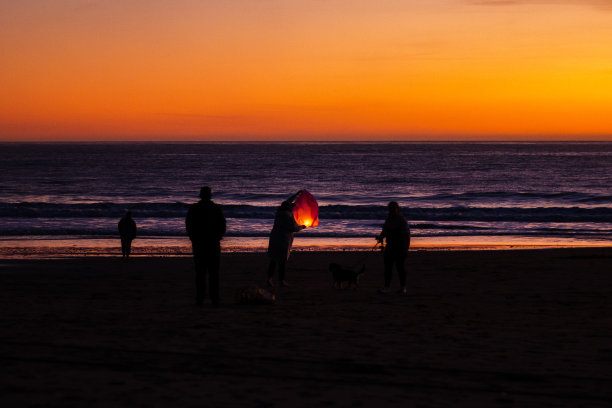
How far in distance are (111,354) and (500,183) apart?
198ft

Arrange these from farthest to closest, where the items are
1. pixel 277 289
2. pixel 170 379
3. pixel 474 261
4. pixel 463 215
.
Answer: pixel 463 215
pixel 474 261
pixel 277 289
pixel 170 379

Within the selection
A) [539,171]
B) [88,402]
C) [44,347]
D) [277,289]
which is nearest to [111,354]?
[44,347]

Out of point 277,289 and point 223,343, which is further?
point 277,289

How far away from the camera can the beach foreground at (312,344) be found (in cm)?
549

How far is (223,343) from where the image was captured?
7.34m

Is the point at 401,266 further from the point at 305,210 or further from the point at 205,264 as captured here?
the point at 205,264

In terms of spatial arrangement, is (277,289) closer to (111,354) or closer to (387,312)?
(387,312)

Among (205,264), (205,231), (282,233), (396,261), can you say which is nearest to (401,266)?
(396,261)

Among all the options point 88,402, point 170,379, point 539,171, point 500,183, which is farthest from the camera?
point 539,171

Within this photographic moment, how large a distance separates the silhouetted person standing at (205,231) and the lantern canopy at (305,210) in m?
3.34

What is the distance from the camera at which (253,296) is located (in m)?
10.0

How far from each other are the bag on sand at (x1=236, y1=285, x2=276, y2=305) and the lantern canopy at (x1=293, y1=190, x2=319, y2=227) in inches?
120

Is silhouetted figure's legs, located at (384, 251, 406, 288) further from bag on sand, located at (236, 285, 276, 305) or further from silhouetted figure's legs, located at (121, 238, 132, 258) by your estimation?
silhouetted figure's legs, located at (121, 238, 132, 258)

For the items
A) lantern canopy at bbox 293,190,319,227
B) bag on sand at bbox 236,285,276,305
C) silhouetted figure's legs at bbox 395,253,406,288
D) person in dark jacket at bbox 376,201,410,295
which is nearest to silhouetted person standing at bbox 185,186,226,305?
bag on sand at bbox 236,285,276,305
